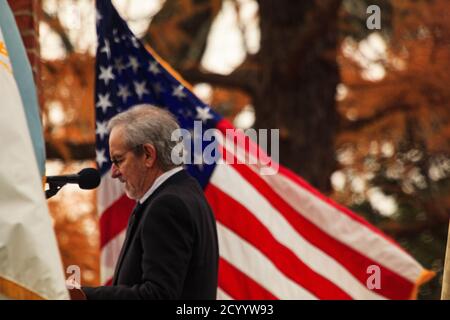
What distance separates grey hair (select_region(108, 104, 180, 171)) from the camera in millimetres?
4094

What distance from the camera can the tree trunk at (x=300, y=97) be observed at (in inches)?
388

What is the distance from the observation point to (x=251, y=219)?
6.84 m

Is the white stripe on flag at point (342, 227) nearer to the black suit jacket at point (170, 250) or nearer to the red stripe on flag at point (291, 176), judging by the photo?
the red stripe on flag at point (291, 176)

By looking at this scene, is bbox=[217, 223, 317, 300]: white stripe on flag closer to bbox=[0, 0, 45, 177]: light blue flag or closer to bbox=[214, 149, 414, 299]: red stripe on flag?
bbox=[214, 149, 414, 299]: red stripe on flag

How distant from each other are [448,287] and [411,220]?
8.13 m

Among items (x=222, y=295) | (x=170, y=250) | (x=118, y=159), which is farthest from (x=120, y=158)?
(x=222, y=295)

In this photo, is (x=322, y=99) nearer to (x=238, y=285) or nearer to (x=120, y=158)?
(x=238, y=285)

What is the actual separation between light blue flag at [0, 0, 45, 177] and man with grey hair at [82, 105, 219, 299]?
2.08 ft

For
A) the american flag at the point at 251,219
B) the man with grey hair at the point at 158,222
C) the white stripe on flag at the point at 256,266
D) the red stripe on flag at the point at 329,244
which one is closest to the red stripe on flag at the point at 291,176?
the american flag at the point at 251,219

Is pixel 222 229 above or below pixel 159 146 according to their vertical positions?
below

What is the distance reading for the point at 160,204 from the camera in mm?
3998

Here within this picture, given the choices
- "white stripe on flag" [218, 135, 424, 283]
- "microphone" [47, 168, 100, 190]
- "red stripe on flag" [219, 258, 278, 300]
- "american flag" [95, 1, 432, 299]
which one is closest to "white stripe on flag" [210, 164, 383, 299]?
"american flag" [95, 1, 432, 299]
